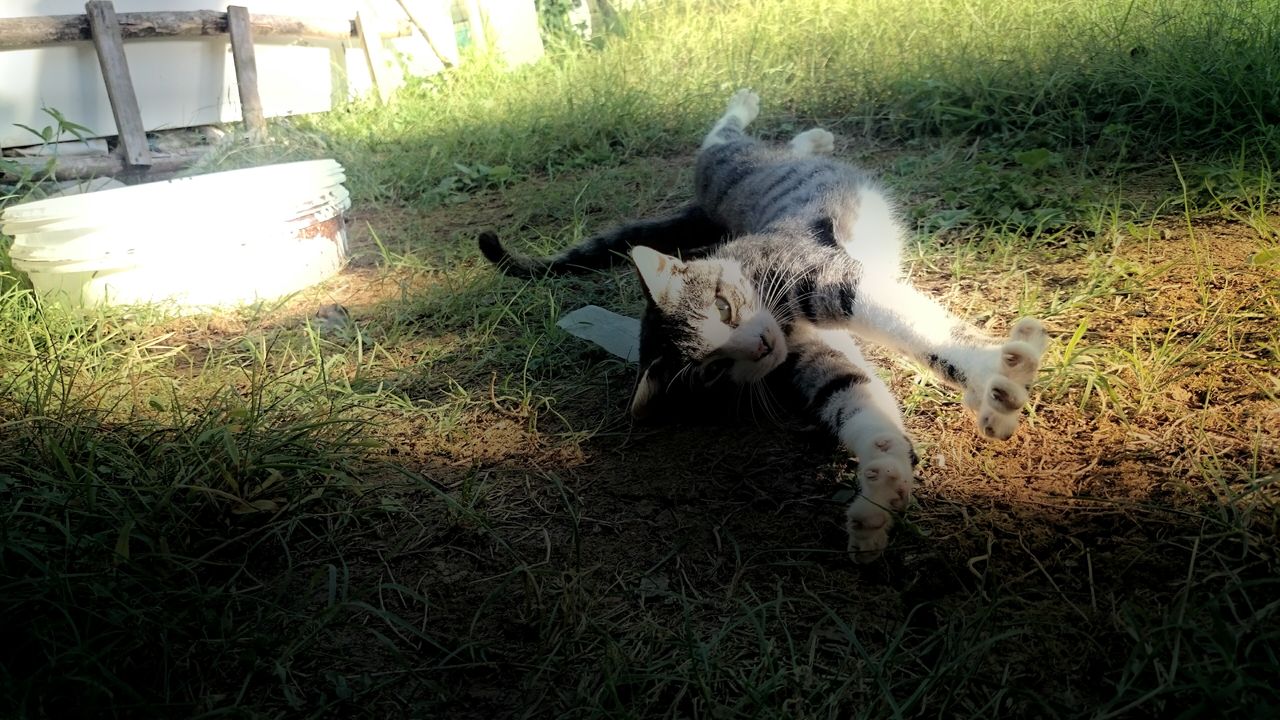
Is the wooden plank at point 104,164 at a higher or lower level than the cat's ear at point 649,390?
higher

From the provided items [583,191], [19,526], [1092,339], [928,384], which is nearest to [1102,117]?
[1092,339]

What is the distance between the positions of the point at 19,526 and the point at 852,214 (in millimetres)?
2025

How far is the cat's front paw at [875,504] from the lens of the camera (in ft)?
3.99

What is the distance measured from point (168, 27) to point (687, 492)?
457 cm

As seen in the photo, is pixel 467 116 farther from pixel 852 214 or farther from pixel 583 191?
pixel 852 214

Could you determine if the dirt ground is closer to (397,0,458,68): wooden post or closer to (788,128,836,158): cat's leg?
(788,128,836,158): cat's leg

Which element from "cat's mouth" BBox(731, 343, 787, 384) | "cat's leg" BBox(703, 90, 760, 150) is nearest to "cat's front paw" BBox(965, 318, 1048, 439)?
"cat's mouth" BBox(731, 343, 787, 384)

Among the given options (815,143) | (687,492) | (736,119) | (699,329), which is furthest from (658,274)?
(736,119)

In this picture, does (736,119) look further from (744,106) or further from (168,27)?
(168,27)

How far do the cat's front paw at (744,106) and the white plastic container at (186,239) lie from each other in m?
1.52

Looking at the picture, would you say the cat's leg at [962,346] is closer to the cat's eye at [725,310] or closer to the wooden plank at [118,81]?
the cat's eye at [725,310]

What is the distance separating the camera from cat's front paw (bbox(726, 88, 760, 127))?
3.13 m

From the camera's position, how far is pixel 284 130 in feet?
15.1

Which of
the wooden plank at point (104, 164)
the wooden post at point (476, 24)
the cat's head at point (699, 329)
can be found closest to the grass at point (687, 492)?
the cat's head at point (699, 329)
